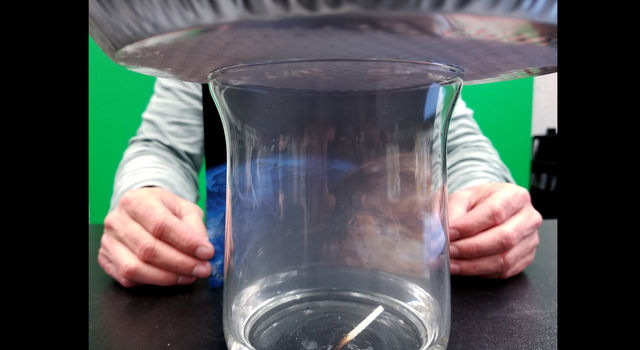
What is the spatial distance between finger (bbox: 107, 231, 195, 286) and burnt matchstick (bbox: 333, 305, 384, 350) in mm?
179

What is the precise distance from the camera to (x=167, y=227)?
1.20 feet

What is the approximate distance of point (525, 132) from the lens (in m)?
1.76

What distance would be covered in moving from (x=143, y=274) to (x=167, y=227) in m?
0.04

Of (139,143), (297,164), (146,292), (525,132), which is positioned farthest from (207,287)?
(525,132)

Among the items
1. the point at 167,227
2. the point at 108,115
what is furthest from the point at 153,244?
the point at 108,115

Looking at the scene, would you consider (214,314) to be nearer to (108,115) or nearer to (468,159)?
(468,159)

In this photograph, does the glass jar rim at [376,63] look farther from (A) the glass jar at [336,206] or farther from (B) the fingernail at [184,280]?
(B) the fingernail at [184,280]

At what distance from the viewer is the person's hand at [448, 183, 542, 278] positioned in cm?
37

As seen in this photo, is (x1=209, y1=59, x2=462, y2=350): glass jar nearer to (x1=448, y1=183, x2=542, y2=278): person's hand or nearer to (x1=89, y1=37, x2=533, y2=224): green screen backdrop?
(x1=448, y1=183, x2=542, y2=278): person's hand

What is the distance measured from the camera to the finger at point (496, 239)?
38 centimetres

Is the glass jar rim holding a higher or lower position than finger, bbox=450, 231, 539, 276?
higher

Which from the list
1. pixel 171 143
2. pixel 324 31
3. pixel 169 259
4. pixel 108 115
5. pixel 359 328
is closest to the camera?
pixel 324 31

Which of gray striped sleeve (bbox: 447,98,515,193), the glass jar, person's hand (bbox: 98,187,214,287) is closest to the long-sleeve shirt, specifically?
gray striped sleeve (bbox: 447,98,515,193)

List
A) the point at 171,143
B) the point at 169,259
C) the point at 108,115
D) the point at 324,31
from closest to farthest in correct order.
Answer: the point at 324,31 < the point at 169,259 < the point at 171,143 < the point at 108,115
